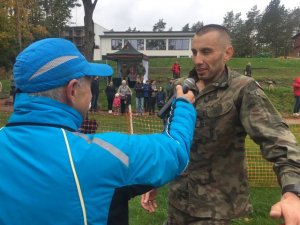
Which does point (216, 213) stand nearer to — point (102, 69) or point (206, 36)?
point (206, 36)

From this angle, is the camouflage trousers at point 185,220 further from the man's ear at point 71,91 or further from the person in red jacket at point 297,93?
the person in red jacket at point 297,93

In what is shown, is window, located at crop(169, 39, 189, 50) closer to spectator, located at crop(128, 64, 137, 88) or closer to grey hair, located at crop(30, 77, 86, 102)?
spectator, located at crop(128, 64, 137, 88)

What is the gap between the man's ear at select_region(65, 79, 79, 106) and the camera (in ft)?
6.16

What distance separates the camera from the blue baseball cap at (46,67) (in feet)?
6.03

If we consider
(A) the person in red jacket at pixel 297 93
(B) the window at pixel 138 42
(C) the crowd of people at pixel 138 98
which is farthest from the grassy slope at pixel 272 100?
(B) the window at pixel 138 42

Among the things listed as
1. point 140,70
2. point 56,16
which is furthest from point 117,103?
point 56,16

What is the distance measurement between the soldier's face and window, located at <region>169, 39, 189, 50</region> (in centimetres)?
7093

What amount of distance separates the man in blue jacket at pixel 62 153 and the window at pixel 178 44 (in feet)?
238

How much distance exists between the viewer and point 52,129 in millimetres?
1772

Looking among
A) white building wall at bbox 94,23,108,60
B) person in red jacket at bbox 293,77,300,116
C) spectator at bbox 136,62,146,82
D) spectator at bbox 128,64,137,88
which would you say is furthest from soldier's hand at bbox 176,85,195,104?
white building wall at bbox 94,23,108,60

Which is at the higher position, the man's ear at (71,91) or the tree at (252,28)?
the tree at (252,28)

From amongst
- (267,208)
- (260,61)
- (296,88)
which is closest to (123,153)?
(267,208)

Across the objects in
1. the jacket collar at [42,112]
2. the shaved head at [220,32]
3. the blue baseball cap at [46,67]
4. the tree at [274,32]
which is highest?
the tree at [274,32]

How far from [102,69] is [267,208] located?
512 centimetres
